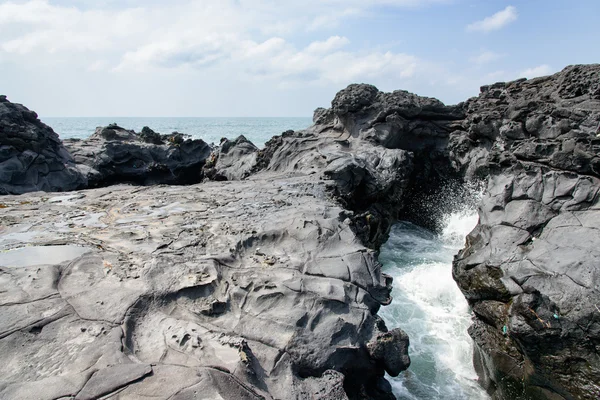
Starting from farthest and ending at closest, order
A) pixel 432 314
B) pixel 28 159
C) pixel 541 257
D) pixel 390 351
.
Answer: pixel 28 159, pixel 432 314, pixel 541 257, pixel 390 351

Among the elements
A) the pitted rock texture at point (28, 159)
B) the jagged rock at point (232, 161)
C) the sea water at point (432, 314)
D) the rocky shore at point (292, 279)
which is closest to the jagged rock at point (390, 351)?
the rocky shore at point (292, 279)

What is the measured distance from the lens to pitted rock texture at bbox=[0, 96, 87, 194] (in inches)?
475

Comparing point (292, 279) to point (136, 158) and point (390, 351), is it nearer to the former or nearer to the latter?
point (390, 351)

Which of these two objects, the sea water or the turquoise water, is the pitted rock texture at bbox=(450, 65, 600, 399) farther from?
the turquoise water

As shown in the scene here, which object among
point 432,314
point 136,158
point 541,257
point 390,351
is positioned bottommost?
point 432,314

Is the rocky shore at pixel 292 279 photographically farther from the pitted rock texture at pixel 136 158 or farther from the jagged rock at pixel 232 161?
the pitted rock texture at pixel 136 158

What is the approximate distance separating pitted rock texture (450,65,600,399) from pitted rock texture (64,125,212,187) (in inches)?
479

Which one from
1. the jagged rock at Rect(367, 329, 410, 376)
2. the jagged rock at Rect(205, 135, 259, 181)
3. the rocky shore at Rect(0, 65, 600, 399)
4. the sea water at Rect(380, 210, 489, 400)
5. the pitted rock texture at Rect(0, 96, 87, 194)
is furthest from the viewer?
the jagged rock at Rect(205, 135, 259, 181)

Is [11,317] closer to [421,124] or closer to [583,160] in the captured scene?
[583,160]

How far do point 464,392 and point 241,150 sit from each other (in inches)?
406

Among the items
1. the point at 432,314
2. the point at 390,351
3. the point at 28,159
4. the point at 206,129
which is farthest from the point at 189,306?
the point at 206,129

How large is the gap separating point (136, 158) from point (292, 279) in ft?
42.8

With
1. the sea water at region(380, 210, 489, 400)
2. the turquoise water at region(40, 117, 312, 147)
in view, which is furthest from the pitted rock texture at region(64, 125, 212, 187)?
the turquoise water at region(40, 117, 312, 147)

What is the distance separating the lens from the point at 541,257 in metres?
6.18
